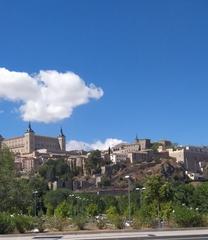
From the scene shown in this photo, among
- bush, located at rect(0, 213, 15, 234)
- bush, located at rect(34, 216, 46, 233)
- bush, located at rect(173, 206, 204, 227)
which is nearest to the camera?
bush, located at rect(0, 213, 15, 234)

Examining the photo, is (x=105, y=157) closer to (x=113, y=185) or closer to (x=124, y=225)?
(x=113, y=185)

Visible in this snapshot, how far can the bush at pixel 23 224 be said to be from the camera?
29797mm

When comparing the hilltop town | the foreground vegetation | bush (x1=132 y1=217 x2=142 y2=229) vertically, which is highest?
the hilltop town

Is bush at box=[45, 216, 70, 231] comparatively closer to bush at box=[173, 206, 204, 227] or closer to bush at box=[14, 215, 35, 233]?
bush at box=[14, 215, 35, 233]

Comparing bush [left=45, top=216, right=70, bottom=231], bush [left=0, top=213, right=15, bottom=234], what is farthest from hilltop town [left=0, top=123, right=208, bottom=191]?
bush [left=0, top=213, right=15, bottom=234]

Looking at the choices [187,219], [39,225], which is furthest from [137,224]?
[39,225]

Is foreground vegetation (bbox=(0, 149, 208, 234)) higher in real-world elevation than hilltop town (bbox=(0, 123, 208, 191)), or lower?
lower

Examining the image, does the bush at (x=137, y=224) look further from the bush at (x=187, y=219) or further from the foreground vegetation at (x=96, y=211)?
the bush at (x=187, y=219)

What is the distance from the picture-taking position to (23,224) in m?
30.2

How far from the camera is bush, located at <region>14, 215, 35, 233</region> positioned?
29.8 meters

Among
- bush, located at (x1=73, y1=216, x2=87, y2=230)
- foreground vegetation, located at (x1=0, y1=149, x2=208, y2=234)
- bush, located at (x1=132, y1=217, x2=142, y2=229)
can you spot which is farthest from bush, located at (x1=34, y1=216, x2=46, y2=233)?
bush, located at (x1=132, y1=217, x2=142, y2=229)

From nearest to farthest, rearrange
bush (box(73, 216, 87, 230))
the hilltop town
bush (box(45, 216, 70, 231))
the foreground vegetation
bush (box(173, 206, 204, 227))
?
1. bush (box(173, 206, 204, 227))
2. the foreground vegetation
3. bush (box(45, 216, 70, 231))
4. bush (box(73, 216, 87, 230))
5. the hilltop town

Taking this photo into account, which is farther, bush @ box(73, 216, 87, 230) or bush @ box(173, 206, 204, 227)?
bush @ box(73, 216, 87, 230)

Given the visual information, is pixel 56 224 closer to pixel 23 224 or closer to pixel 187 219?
pixel 23 224
